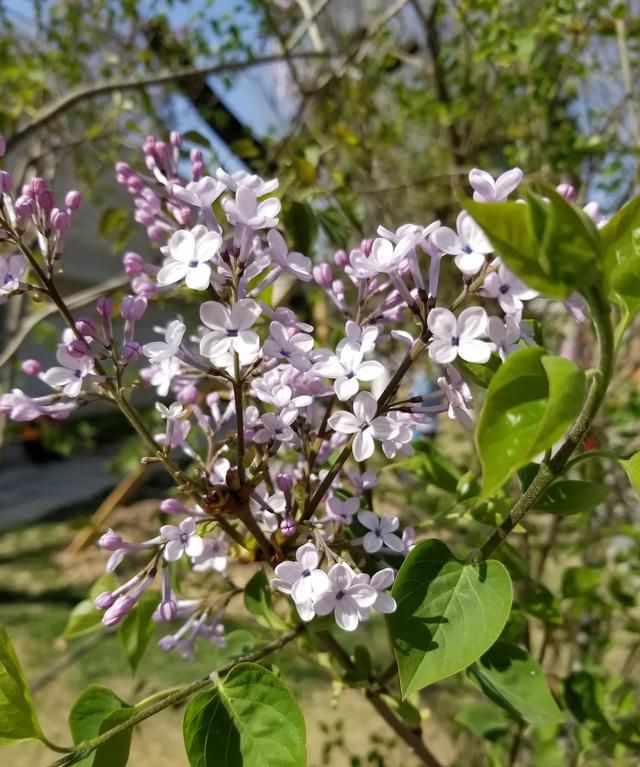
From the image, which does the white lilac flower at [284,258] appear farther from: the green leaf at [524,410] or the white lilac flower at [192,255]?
the green leaf at [524,410]

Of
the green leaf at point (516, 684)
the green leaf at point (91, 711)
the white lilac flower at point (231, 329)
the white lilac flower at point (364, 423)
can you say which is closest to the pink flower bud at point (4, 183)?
the white lilac flower at point (231, 329)

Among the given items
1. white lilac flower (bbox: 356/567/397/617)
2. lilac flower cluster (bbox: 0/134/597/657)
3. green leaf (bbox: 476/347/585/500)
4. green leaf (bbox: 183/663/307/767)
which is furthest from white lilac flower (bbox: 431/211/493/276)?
green leaf (bbox: 183/663/307/767)

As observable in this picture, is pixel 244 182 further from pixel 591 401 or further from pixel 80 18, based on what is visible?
pixel 80 18

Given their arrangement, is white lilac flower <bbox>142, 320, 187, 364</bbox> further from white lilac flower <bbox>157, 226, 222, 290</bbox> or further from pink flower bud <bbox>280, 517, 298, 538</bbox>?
pink flower bud <bbox>280, 517, 298, 538</bbox>

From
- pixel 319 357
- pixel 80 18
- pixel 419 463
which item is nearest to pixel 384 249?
pixel 319 357

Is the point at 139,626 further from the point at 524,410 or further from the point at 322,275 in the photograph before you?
the point at 524,410

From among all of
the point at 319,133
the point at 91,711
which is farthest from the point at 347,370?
the point at 319,133
